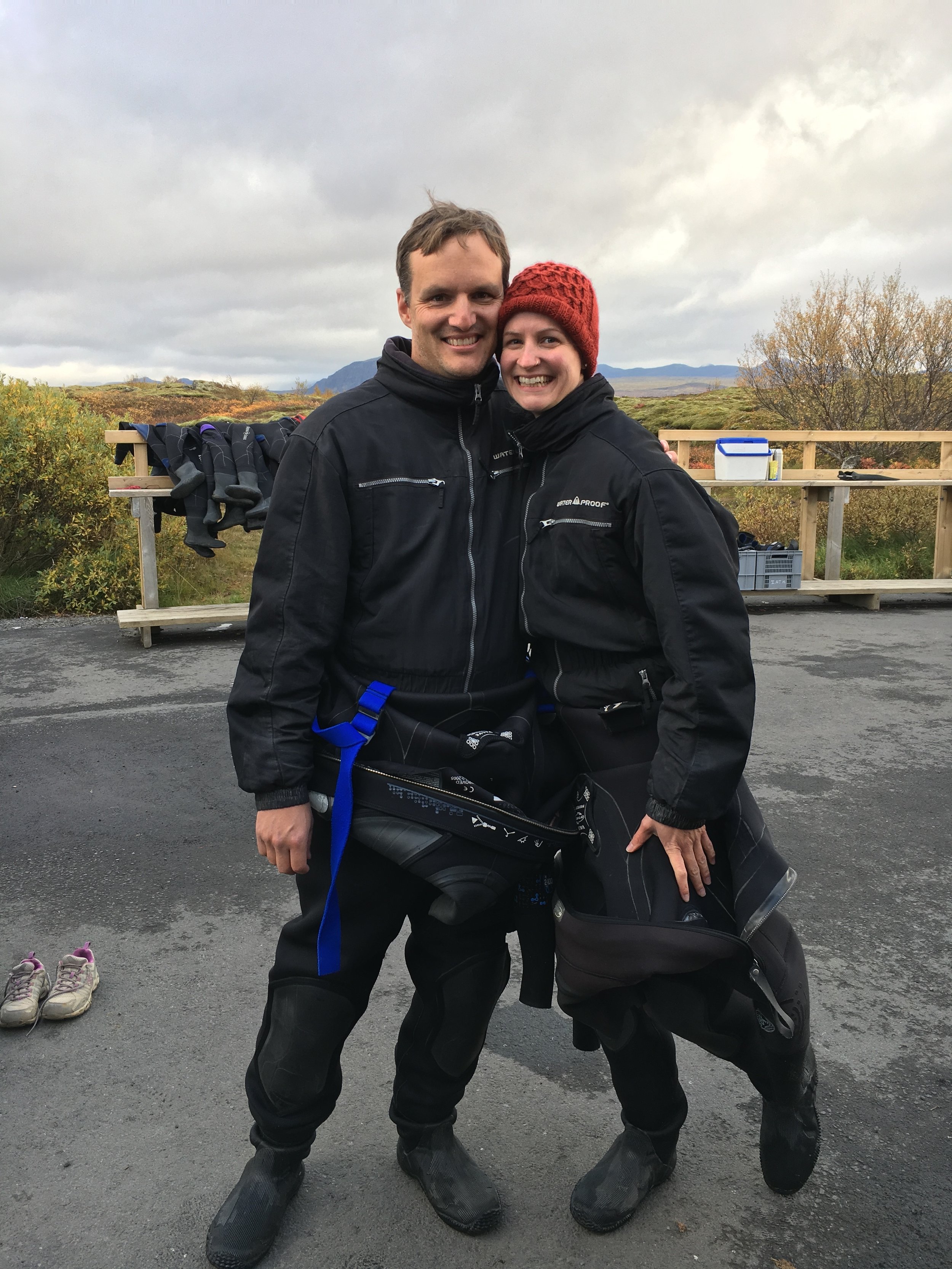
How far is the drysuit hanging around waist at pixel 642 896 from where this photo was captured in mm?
1842

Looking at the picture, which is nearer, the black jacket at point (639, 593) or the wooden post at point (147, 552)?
the black jacket at point (639, 593)

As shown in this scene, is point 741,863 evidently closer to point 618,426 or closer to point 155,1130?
point 618,426

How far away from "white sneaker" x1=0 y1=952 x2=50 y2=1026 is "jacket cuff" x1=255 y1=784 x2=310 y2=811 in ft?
4.54

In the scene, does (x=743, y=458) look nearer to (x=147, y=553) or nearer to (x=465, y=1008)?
(x=147, y=553)

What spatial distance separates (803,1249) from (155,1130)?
1.47 metres

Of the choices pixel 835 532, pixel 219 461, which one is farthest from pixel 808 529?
pixel 219 461

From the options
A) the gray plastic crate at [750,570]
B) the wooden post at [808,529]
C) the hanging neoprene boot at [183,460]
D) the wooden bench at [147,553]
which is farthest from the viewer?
the wooden post at [808,529]

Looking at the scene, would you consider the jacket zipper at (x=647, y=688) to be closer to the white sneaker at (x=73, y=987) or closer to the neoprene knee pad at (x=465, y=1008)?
the neoprene knee pad at (x=465, y=1008)

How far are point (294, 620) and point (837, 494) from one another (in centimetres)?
955

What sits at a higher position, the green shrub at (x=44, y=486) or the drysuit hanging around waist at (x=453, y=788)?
the green shrub at (x=44, y=486)

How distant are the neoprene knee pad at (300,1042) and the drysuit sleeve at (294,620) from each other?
0.42 meters

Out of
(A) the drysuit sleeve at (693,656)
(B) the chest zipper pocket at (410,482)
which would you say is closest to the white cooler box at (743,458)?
(B) the chest zipper pocket at (410,482)

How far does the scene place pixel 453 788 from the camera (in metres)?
1.96

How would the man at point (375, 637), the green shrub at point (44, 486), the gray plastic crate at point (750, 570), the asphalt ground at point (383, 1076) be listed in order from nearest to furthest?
the man at point (375, 637) → the asphalt ground at point (383, 1076) → the green shrub at point (44, 486) → the gray plastic crate at point (750, 570)
